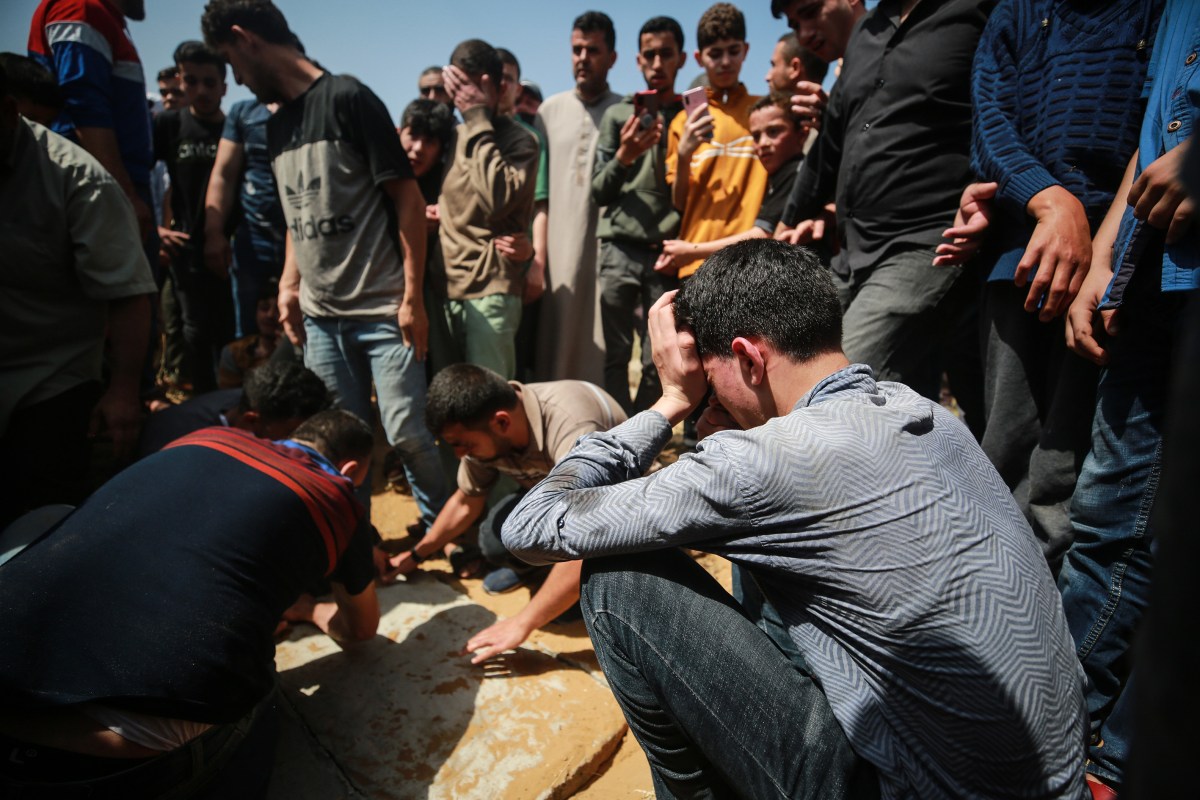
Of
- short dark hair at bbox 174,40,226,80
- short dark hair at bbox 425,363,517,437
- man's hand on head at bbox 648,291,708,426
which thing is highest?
short dark hair at bbox 174,40,226,80

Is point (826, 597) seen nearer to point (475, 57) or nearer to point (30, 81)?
point (475, 57)

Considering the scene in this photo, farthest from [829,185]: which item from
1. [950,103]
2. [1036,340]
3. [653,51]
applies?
[653,51]

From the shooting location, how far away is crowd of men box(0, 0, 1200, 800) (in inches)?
44.4

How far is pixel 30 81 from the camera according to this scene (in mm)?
2914

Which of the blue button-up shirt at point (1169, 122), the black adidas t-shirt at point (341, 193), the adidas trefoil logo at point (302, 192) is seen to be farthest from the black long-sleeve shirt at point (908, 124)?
the adidas trefoil logo at point (302, 192)

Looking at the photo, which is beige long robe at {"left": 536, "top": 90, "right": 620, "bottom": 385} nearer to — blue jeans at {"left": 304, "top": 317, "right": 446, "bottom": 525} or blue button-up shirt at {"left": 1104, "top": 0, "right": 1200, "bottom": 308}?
blue jeans at {"left": 304, "top": 317, "right": 446, "bottom": 525}

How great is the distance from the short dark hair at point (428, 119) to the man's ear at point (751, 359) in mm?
2764

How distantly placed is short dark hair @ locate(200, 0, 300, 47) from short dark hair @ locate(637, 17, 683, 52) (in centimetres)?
185

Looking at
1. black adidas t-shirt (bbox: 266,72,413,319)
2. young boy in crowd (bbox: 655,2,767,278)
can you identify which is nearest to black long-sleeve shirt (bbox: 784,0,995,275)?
young boy in crowd (bbox: 655,2,767,278)

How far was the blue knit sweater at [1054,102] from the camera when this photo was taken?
1646 mm

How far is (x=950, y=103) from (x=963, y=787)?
1866 millimetres

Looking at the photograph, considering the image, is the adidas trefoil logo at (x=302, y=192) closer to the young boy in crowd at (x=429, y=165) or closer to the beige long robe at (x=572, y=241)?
the young boy in crowd at (x=429, y=165)

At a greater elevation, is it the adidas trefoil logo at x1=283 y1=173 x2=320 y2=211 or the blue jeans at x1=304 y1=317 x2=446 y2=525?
the adidas trefoil logo at x1=283 y1=173 x2=320 y2=211

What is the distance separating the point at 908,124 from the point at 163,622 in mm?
2408
